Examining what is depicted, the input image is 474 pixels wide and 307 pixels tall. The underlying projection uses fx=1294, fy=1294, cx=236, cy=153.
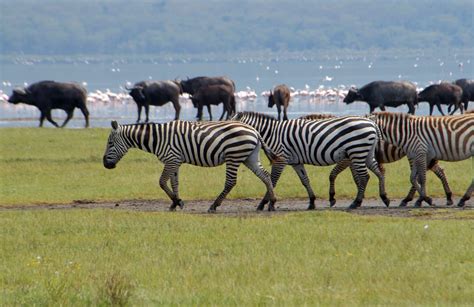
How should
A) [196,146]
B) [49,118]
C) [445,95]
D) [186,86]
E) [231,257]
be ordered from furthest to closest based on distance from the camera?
[186,86] → [445,95] → [49,118] → [196,146] → [231,257]

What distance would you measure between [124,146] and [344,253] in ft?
21.7

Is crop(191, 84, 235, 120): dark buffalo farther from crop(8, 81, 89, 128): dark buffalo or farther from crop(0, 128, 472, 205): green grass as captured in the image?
crop(0, 128, 472, 205): green grass

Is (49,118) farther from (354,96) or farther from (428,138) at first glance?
(428,138)

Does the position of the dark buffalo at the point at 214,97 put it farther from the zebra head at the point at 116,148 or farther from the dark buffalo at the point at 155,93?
the zebra head at the point at 116,148

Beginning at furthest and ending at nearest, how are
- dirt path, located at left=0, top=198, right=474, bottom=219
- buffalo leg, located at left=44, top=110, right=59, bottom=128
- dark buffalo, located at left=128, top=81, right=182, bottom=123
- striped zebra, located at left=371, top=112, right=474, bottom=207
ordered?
dark buffalo, located at left=128, top=81, right=182, bottom=123 → buffalo leg, located at left=44, top=110, right=59, bottom=128 → striped zebra, located at left=371, top=112, right=474, bottom=207 → dirt path, located at left=0, top=198, right=474, bottom=219

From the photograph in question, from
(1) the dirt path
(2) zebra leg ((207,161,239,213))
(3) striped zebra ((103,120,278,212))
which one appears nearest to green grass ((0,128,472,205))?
(1) the dirt path

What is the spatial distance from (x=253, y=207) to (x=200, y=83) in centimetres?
3011

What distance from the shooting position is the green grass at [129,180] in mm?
20828

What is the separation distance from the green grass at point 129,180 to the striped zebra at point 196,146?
5.25 feet

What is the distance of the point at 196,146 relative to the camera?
19000 millimetres

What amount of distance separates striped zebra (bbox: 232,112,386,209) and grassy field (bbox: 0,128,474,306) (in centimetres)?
147

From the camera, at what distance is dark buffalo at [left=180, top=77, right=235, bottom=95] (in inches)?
1886

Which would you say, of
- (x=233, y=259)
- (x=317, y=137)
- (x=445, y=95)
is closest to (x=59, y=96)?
(x=445, y=95)

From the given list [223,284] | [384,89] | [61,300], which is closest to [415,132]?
[223,284]
